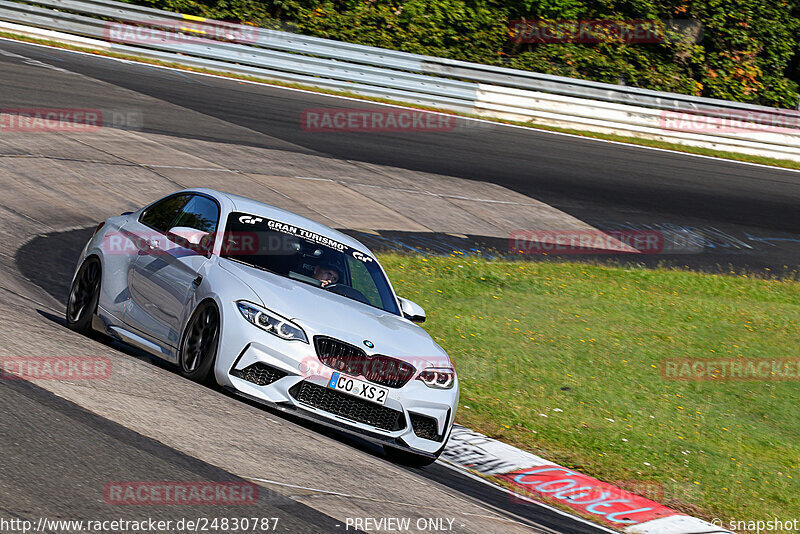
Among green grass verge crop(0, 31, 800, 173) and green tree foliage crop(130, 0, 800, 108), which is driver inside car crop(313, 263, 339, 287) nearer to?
green grass verge crop(0, 31, 800, 173)

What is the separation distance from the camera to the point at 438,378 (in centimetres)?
745

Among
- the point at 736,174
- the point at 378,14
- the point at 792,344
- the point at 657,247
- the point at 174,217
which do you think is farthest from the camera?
the point at 378,14

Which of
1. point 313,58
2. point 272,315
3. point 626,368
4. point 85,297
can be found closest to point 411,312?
point 272,315

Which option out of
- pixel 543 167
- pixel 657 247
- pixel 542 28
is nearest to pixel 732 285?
pixel 657 247

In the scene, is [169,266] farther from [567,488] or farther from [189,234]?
[567,488]

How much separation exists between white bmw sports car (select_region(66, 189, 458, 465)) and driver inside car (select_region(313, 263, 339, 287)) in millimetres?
11

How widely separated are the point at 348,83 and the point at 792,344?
48.3ft

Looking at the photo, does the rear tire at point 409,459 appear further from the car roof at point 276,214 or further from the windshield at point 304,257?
the car roof at point 276,214

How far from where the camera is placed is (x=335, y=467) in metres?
6.15

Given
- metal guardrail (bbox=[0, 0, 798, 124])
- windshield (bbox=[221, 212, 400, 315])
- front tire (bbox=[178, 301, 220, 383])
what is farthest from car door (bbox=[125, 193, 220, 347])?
metal guardrail (bbox=[0, 0, 798, 124])

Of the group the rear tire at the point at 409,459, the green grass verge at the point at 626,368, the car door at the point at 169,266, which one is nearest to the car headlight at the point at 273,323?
the car door at the point at 169,266

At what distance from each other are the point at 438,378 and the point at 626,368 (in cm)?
441

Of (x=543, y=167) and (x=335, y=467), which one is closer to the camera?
(x=335, y=467)

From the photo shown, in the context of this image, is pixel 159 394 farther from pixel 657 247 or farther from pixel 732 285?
pixel 657 247
